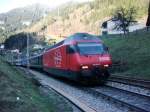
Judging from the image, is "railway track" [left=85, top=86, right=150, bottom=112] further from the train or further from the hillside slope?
the hillside slope

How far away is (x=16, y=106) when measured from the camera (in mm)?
11469

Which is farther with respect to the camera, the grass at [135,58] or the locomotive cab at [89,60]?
the grass at [135,58]

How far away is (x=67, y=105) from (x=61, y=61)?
12333 mm

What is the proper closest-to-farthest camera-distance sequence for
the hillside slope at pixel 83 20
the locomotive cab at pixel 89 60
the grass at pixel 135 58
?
1. the locomotive cab at pixel 89 60
2. the grass at pixel 135 58
3. the hillside slope at pixel 83 20

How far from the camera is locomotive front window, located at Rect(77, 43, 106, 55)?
1040 inches

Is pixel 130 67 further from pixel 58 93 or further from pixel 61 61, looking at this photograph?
pixel 58 93

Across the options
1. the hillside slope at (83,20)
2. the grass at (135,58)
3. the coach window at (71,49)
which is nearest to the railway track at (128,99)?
the coach window at (71,49)

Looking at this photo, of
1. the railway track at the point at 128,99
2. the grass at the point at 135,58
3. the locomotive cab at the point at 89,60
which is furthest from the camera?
the grass at the point at 135,58

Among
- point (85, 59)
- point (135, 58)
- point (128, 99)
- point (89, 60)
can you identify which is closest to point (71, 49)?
point (85, 59)

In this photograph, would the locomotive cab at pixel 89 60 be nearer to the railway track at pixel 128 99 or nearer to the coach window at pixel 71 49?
the coach window at pixel 71 49

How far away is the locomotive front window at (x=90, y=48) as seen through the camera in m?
26.4

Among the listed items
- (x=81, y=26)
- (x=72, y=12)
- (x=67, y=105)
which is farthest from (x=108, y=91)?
(x=72, y=12)

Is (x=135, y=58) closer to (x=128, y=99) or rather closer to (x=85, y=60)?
(x=85, y=60)

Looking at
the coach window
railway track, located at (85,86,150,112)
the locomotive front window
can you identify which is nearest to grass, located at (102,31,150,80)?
the locomotive front window
